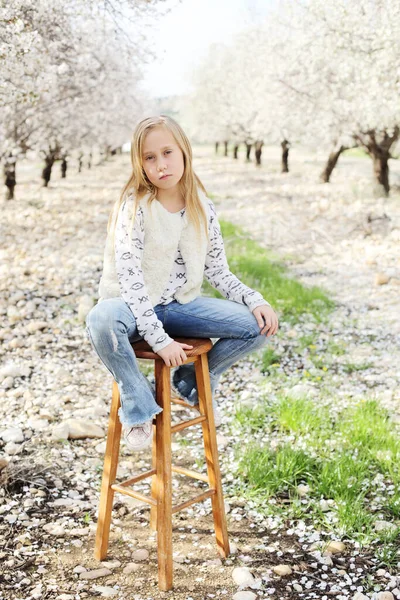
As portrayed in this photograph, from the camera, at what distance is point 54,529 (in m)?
3.40

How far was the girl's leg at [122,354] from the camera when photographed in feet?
8.98

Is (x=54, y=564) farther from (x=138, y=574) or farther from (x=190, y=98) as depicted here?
(x=190, y=98)

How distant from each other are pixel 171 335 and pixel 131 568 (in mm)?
1163

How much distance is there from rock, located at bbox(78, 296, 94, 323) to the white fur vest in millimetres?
4065

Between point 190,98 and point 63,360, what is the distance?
41386mm

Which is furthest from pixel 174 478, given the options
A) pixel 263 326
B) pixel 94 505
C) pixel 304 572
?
pixel 263 326

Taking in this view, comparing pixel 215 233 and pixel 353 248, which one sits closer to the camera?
pixel 215 233

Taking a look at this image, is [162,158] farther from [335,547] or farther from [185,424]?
[335,547]

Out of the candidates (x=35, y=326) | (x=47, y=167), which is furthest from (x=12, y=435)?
(x=47, y=167)

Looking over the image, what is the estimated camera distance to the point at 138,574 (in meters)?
3.10

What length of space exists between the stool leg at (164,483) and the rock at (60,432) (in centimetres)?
167

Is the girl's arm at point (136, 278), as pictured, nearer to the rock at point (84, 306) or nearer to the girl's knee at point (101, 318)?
the girl's knee at point (101, 318)

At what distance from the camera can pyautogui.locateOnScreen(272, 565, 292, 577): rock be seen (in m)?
3.11

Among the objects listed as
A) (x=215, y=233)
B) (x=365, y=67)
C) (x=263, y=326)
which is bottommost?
(x=263, y=326)
